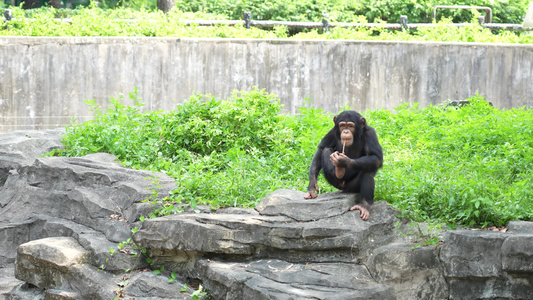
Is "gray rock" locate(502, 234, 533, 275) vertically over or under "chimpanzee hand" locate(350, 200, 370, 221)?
under

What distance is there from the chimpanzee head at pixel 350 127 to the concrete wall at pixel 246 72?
21.4 feet

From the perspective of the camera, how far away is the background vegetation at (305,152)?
5.55 m

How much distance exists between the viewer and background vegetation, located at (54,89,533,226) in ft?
18.2

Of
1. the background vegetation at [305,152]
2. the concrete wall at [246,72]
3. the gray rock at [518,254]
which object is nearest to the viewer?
the gray rock at [518,254]

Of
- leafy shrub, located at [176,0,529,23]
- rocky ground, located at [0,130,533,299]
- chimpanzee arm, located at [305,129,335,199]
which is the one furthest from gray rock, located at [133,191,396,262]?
leafy shrub, located at [176,0,529,23]

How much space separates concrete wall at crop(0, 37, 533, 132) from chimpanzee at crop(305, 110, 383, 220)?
20.8 ft

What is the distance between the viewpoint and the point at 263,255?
5387mm

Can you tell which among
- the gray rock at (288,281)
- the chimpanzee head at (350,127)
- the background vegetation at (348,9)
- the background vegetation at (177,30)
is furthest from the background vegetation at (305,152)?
the background vegetation at (348,9)

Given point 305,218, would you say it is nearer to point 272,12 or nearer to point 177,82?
point 177,82

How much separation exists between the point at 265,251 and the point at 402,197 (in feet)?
4.47

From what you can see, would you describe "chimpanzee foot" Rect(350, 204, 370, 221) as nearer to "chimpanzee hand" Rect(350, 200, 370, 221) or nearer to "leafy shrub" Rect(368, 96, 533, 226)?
"chimpanzee hand" Rect(350, 200, 370, 221)

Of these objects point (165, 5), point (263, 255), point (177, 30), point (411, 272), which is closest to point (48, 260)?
point (263, 255)

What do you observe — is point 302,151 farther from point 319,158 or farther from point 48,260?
point 48,260

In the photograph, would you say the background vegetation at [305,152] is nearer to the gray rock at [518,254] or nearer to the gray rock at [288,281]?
the gray rock at [518,254]
